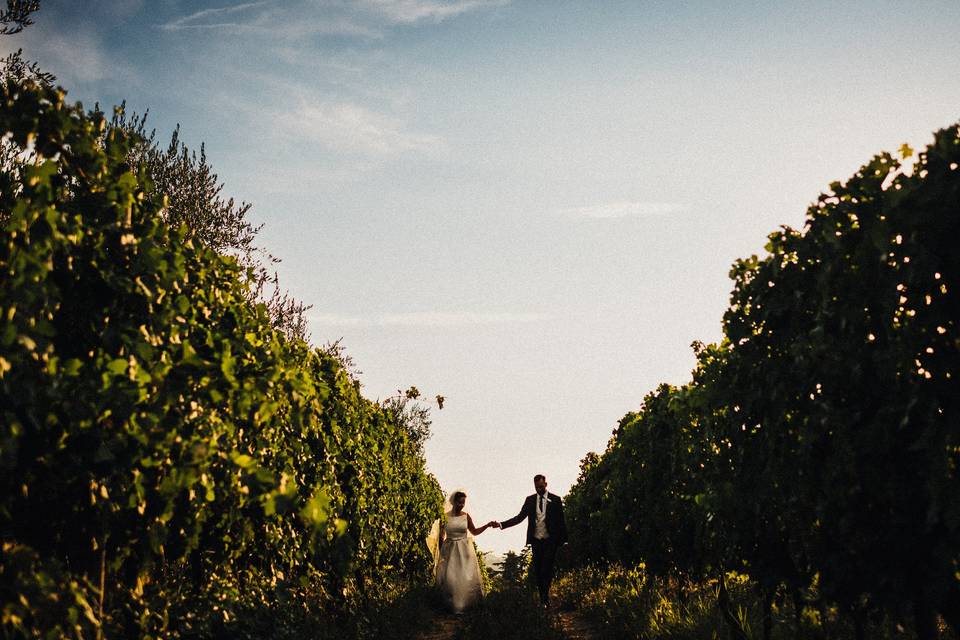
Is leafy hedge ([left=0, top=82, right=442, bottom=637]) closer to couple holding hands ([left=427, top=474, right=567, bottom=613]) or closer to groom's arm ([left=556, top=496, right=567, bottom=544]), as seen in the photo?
couple holding hands ([left=427, top=474, right=567, bottom=613])

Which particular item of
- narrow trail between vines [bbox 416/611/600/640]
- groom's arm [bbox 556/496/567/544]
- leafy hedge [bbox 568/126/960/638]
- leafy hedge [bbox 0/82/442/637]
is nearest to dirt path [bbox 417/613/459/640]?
narrow trail between vines [bbox 416/611/600/640]

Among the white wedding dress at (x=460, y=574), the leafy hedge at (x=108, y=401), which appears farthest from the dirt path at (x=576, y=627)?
the leafy hedge at (x=108, y=401)

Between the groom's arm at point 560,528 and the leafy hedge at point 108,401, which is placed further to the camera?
the groom's arm at point 560,528

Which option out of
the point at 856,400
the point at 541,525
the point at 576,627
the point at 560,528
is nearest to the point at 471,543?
the point at 541,525

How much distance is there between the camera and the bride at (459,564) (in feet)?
43.0

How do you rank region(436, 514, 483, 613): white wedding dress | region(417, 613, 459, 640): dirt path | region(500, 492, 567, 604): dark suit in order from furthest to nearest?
region(436, 514, 483, 613): white wedding dress < region(500, 492, 567, 604): dark suit < region(417, 613, 459, 640): dirt path

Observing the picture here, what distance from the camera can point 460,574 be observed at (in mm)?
13109

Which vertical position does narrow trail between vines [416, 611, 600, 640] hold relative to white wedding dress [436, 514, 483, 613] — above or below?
below

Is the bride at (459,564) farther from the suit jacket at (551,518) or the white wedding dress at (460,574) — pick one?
the suit jacket at (551,518)

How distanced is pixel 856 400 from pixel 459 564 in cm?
1026

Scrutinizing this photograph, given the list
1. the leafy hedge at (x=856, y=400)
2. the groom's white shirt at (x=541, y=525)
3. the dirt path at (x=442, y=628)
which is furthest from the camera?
the groom's white shirt at (x=541, y=525)

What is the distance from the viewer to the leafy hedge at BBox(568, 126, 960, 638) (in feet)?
11.7

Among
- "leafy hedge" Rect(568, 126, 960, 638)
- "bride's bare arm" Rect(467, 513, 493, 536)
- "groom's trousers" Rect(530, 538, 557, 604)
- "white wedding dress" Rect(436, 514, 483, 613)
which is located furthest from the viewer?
"bride's bare arm" Rect(467, 513, 493, 536)

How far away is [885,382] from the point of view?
12.8ft
